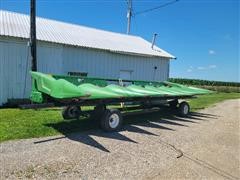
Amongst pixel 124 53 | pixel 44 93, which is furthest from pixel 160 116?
pixel 124 53

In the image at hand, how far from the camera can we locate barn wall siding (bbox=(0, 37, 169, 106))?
1155 centimetres

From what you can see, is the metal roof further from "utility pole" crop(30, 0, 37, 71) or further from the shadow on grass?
the shadow on grass

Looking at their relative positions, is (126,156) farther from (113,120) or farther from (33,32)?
(33,32)

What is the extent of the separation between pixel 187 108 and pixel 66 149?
7.02 meters

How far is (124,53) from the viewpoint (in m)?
16.3

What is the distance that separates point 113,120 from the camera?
7469 mm

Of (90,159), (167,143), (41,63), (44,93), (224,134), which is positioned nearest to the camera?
(90,159)

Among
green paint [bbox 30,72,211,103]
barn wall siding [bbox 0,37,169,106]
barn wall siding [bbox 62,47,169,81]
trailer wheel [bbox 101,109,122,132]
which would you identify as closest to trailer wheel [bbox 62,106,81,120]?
green paint [bbox 30,72,211,103]

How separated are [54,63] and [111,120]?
686 cm

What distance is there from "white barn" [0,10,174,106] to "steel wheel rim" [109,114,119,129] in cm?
641

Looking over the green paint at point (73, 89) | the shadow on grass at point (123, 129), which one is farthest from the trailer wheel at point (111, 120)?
the green paint at point (73, 89)

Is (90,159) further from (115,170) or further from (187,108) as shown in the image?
(187,108)

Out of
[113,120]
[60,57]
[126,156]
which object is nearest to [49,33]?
[60,57]

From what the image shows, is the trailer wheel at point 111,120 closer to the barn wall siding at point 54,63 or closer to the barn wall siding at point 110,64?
the barn wall siding at point 54,63
